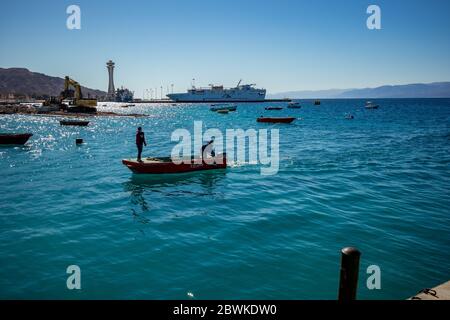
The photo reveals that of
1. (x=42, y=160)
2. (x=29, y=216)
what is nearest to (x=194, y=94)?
(x=42, y=160)

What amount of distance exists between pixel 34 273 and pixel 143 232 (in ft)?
12.0

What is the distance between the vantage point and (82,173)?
20.5m

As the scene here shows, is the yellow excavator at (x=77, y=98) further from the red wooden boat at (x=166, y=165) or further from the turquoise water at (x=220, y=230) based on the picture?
the red wooden boat at (x=166, y=165)

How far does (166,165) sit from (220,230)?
8.34m

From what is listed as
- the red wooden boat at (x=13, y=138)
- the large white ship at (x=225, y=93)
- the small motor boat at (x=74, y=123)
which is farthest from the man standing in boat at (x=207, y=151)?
the large white ship at (x=225, y=93)

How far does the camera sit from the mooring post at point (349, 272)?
17.7 feet

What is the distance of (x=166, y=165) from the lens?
18.9 meters

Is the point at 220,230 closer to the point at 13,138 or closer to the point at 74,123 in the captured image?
the point at 13,138

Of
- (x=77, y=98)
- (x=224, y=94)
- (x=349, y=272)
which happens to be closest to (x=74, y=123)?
(x=77, y=98)

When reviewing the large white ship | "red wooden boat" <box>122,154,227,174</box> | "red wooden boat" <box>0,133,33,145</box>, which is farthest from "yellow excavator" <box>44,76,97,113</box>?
the large white ship

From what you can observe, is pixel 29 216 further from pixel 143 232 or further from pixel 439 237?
pixel 439 237

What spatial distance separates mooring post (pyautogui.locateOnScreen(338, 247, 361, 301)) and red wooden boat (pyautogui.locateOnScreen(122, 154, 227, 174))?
→ 48.0ft

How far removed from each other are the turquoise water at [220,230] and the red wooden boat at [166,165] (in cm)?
64

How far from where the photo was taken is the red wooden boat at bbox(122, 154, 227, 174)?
61.1 ft
